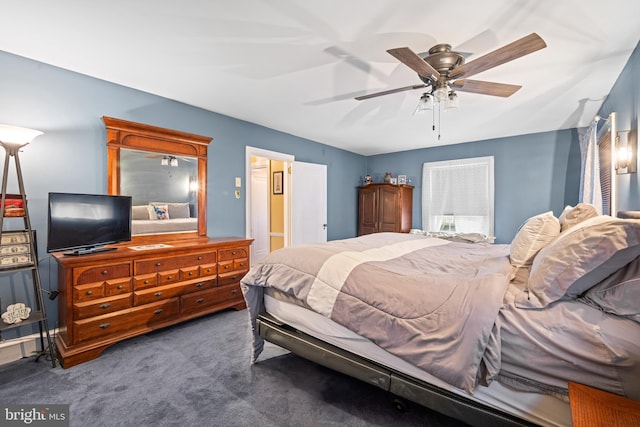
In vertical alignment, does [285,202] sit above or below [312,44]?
below

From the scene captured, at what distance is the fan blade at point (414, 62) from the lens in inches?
66.6

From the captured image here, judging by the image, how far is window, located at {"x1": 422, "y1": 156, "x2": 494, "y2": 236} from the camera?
16.5 feet

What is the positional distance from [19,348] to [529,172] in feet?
21.4

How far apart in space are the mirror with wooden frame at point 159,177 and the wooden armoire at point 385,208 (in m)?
3.41

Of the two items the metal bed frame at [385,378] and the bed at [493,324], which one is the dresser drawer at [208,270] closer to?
the metal bed frame at [385,378]

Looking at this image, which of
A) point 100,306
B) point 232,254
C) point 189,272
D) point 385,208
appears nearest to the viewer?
point 100,306

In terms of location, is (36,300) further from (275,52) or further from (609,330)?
(609,330)

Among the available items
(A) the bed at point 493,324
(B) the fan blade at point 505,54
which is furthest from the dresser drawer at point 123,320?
(B) the fan blade at point 505,54

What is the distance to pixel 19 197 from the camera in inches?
86.9

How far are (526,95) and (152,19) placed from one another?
3.52 metres

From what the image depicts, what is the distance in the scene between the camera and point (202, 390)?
1.92 metres

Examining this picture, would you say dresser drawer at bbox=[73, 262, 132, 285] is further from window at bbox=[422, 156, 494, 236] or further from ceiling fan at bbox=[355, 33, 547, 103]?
window at bbox=[422, 156, 494, 236]

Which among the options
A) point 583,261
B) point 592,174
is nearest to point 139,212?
point 583,261

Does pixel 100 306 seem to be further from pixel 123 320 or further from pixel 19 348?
pixel 19 348
